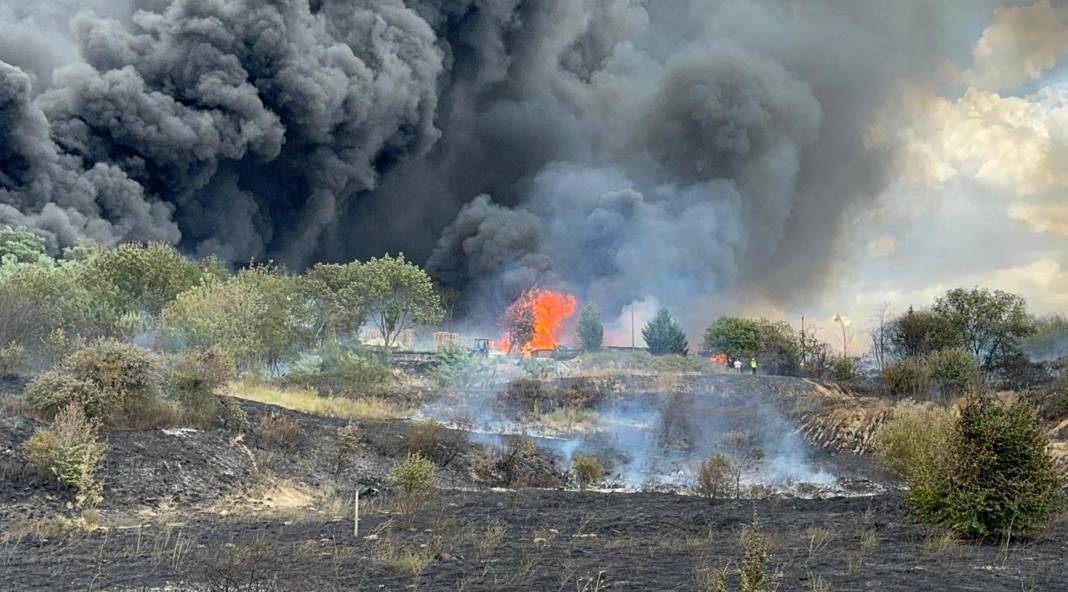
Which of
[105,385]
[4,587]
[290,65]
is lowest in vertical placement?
[4,587]

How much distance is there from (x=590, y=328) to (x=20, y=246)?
40870 mm

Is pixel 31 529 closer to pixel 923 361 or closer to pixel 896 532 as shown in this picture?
pixel 896 532

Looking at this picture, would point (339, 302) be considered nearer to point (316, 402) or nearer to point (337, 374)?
point (337, 374)

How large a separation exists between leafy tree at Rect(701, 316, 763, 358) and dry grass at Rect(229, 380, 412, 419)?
3956 centimetres

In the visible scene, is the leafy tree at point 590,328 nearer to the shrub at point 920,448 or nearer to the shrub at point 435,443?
the shrub at point 435,443

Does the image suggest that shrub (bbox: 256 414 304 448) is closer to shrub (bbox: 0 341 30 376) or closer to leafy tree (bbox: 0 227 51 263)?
shrub (bbox: 0 341 30 376)

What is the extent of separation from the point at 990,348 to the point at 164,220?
188 feet

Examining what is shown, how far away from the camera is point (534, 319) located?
73.9 m

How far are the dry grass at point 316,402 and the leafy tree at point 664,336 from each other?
3773cm

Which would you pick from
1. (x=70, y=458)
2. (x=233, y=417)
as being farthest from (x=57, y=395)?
(x=233, y=417)

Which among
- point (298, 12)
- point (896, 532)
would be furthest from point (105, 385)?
point (298, 12)

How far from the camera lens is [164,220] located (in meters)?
61.5

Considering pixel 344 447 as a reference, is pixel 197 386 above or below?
above

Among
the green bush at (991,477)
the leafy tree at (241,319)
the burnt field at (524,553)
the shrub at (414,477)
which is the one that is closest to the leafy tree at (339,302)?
the leafy tree at (241,319)
